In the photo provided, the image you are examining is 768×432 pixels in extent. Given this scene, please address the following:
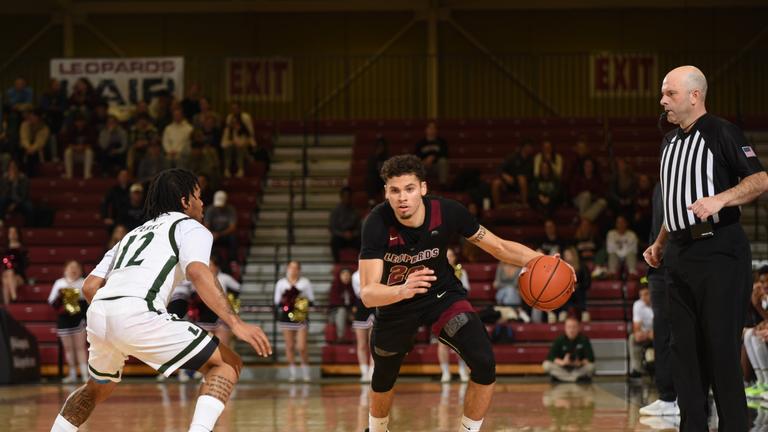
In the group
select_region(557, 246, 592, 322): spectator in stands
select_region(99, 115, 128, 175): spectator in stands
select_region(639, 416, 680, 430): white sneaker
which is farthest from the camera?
select_region(99, 115, 128, 175): spectator in stands

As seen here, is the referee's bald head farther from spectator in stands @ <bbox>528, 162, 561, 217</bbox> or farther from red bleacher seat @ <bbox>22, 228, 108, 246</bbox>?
red bleacher seat @ <bbox>22, 228, 108, 246</bbox>

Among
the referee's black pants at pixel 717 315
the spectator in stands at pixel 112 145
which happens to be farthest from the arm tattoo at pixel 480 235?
the spectator in stands at pixel 112 145

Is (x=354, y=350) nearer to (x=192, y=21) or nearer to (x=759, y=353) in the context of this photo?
(x=759, y=353)

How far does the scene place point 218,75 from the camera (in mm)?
24422

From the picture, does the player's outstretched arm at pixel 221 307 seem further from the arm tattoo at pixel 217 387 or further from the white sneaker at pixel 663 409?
the white sneaker at pixel 663 409

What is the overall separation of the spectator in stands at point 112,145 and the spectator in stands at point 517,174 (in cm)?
674

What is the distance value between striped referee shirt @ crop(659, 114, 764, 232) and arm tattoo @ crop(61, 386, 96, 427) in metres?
3.35

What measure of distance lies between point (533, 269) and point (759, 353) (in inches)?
229

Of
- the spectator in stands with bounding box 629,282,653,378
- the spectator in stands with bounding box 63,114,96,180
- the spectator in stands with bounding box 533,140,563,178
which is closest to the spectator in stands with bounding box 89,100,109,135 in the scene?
the spectator in stands with bounding box 63,114,96,180

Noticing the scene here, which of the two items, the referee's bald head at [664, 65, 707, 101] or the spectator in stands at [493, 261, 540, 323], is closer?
the referee's bald head at [664, 65, 707, 101]

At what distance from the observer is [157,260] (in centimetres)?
570

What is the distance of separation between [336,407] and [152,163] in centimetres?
865

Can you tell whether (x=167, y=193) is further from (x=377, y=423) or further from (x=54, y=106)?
(x=54, y=106)

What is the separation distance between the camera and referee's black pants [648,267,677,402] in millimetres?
9008
